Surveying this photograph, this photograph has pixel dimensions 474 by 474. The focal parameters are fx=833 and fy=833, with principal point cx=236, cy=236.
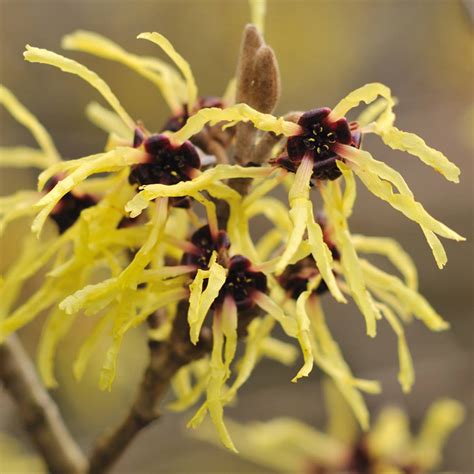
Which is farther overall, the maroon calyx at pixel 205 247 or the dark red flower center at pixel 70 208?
the dark red flower center at pixel 70 208

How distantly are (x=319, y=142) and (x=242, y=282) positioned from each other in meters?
0.27

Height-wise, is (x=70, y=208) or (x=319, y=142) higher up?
(x=319, y=142)

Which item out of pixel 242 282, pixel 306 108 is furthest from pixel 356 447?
pixel 306 108

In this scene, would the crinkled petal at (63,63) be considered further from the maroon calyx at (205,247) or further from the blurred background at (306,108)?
the blurred background at (306,108)

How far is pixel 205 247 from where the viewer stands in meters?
1.40

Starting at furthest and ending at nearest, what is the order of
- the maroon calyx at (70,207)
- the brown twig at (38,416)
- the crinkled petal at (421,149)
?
the brown twig at (38,416), the maroon calyx at (70,207), the crinkled petal at (421,149)

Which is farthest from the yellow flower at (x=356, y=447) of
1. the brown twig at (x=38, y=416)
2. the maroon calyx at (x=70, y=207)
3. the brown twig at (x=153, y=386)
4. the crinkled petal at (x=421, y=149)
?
the crinkled petal at (x=421, y=149)

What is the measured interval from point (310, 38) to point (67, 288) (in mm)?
4684

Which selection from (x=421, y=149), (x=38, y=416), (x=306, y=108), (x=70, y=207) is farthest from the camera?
(x=306, y=108)

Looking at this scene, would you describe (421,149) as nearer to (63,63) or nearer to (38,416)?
(63,63)

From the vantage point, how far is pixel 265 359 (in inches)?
195

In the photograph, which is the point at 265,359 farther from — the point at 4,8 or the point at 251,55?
the point at 251,55

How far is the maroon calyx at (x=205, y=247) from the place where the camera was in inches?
54.5

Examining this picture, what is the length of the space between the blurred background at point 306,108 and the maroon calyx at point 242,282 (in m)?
2.48
